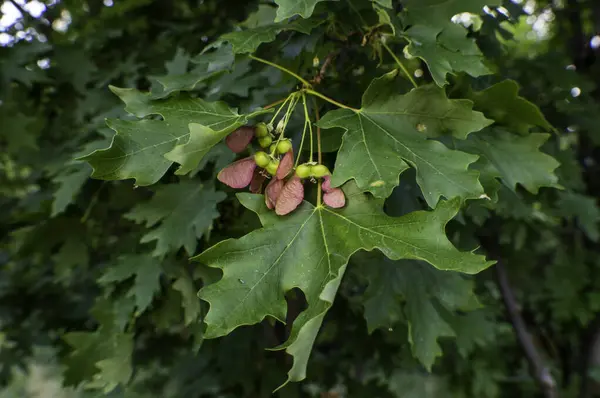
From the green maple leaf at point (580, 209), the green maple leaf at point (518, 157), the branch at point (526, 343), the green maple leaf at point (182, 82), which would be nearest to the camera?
the green maple leaf at point (182, 82)

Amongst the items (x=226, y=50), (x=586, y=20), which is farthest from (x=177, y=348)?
(x=586, y=20)

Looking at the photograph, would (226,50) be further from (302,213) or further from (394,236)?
(394,236)

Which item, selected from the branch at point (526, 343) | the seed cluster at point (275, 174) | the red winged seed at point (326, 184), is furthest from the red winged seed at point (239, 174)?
the branch at point (526, 343)

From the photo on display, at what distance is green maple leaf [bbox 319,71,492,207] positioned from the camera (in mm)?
870

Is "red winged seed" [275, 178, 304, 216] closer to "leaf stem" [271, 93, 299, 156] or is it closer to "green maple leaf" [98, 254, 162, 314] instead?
"leaf stem" [271, 93, 299, 156]

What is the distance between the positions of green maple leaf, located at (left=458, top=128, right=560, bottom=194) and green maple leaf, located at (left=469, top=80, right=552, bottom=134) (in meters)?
0.04

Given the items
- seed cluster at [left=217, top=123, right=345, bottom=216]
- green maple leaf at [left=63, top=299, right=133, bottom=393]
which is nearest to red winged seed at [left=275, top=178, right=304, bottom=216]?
seed cluster at [left=217, top=123, right=345, bottom=216]

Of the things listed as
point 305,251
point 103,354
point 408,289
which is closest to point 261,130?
point 305,251

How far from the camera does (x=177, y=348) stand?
2465 mm

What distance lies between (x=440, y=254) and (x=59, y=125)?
176cm

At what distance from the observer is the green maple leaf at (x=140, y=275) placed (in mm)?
1316

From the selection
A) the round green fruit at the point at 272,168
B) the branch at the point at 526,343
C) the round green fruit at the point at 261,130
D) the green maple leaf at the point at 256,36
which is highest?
the green maple leaf at the point at 256,36

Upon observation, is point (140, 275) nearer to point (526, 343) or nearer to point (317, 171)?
point (317, 171)

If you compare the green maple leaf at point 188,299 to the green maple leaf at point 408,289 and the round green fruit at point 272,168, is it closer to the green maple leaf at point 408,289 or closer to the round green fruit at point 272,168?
the green maple leaf at point 408,289
